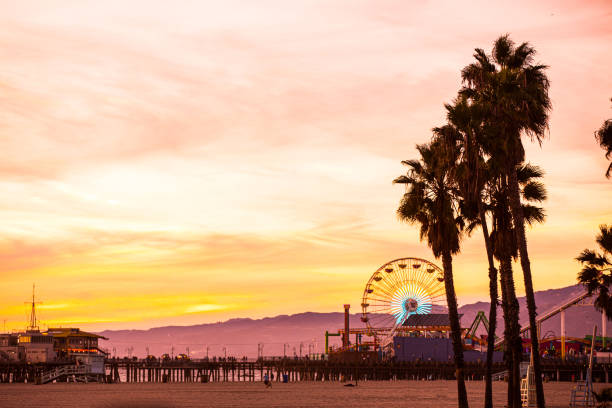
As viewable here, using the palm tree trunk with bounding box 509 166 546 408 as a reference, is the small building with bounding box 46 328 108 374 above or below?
below

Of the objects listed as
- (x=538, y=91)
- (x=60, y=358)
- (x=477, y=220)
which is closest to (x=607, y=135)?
(x=538, y=91)

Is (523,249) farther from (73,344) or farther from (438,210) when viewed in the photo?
(73,344)

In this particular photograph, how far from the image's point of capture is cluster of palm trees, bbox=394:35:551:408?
3681 cm

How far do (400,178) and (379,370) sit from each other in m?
90.7

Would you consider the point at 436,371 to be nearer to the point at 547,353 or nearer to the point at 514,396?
the point at 547,353

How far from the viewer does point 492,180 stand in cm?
3903

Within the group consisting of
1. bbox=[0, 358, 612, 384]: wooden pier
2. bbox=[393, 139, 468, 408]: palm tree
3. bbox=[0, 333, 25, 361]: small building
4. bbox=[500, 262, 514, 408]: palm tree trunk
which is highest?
bbox=[393, 139, 468, 408]: palm tree

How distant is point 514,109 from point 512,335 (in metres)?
10.2

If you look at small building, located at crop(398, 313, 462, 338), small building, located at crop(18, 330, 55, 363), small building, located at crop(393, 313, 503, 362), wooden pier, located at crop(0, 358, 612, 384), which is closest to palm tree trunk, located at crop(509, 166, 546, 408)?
wooden pier, located at crop(0, 358, 612, 384)

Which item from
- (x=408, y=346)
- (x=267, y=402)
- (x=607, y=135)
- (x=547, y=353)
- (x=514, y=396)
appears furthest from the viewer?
(x=547, y=353)

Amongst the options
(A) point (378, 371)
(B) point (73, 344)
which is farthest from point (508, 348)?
(B) point (73, 344)

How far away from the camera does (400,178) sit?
40375 millimetres

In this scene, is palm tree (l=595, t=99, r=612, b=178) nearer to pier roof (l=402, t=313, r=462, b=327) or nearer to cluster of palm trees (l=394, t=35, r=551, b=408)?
cluster of palm trees (l=394, t=35, r=551, b=408)

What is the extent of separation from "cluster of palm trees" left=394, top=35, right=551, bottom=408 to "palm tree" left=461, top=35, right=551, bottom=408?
4 centimetres
